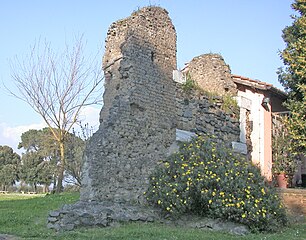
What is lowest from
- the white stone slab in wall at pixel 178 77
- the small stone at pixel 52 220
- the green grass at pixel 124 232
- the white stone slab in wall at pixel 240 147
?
the green grass at pixel 124 232

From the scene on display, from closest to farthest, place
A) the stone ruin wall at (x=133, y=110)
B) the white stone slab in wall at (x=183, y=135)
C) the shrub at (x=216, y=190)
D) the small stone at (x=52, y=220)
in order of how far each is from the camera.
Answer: the small stone at (x=52, y=220), the shrub at (x=216, y=190), the stone ruin wall at (x=133, y=110), the white stone slab in wall at (x=183, y=135)

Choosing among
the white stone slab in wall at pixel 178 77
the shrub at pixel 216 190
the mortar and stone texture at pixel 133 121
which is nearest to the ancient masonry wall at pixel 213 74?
the mortar and stone texture at pixel 133 121

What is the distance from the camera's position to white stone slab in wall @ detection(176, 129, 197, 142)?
12.7 m

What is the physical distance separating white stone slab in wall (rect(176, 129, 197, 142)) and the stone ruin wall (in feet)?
0.73

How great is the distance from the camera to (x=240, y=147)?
15133 mm

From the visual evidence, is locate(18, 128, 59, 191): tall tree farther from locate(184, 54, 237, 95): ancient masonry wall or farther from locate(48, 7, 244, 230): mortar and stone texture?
locate(48, 7, 244, 230): mortar and stone texture

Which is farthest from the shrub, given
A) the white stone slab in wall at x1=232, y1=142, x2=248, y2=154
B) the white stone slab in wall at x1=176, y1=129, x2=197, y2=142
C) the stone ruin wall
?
the white stone slab in wall at x1=232, y1=142, x2=248, y2=154

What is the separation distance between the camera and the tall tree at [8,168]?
53.5 metres

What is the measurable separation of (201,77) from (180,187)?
635 centimetres

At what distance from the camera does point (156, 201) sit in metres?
10.9

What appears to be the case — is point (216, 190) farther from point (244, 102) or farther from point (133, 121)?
point (244, 102)

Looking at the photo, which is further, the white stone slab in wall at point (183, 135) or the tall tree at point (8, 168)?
the tall tree at point (8, 168)

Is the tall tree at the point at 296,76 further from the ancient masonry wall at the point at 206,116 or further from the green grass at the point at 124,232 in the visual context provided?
the green grass at the point at 124,232

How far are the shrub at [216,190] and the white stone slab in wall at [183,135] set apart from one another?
1.08 meters
